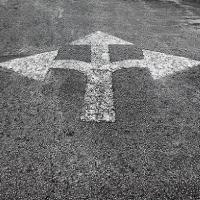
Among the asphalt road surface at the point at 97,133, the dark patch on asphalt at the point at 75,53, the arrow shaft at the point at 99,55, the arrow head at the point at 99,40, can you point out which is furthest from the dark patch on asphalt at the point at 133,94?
the arrow head at the point at 99,40

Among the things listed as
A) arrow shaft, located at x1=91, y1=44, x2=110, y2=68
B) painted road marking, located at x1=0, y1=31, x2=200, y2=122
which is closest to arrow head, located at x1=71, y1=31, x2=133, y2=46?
painted road marking, located at x1=0, y1=31, x2=200, y2=122

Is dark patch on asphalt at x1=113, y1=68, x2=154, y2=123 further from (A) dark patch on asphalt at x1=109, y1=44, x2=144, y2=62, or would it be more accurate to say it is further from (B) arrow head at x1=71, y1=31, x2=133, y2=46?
(B) arrow head at x1=71, y1=31, x2=133, y2=46

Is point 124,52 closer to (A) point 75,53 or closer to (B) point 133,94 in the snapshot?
(A) point 75,53

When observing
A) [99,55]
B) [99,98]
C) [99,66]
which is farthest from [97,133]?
[99,55]

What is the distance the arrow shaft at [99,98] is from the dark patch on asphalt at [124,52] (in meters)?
0.48

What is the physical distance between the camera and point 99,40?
5012 mm

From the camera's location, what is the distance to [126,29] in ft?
18.2

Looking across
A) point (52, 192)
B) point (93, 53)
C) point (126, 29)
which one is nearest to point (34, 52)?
point (93, 53)

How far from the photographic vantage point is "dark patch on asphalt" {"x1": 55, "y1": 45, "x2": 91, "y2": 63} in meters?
4.39

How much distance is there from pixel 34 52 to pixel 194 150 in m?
2.80

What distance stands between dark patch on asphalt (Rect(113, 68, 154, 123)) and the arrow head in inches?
38.1

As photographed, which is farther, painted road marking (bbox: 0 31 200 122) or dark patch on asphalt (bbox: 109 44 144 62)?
dark patch on asphalt (bbox: 109 44 144 62)

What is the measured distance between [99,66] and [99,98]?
791 millimetres

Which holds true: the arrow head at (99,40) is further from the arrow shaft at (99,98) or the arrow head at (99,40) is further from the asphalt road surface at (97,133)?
the arrow shaft at (99,98)
